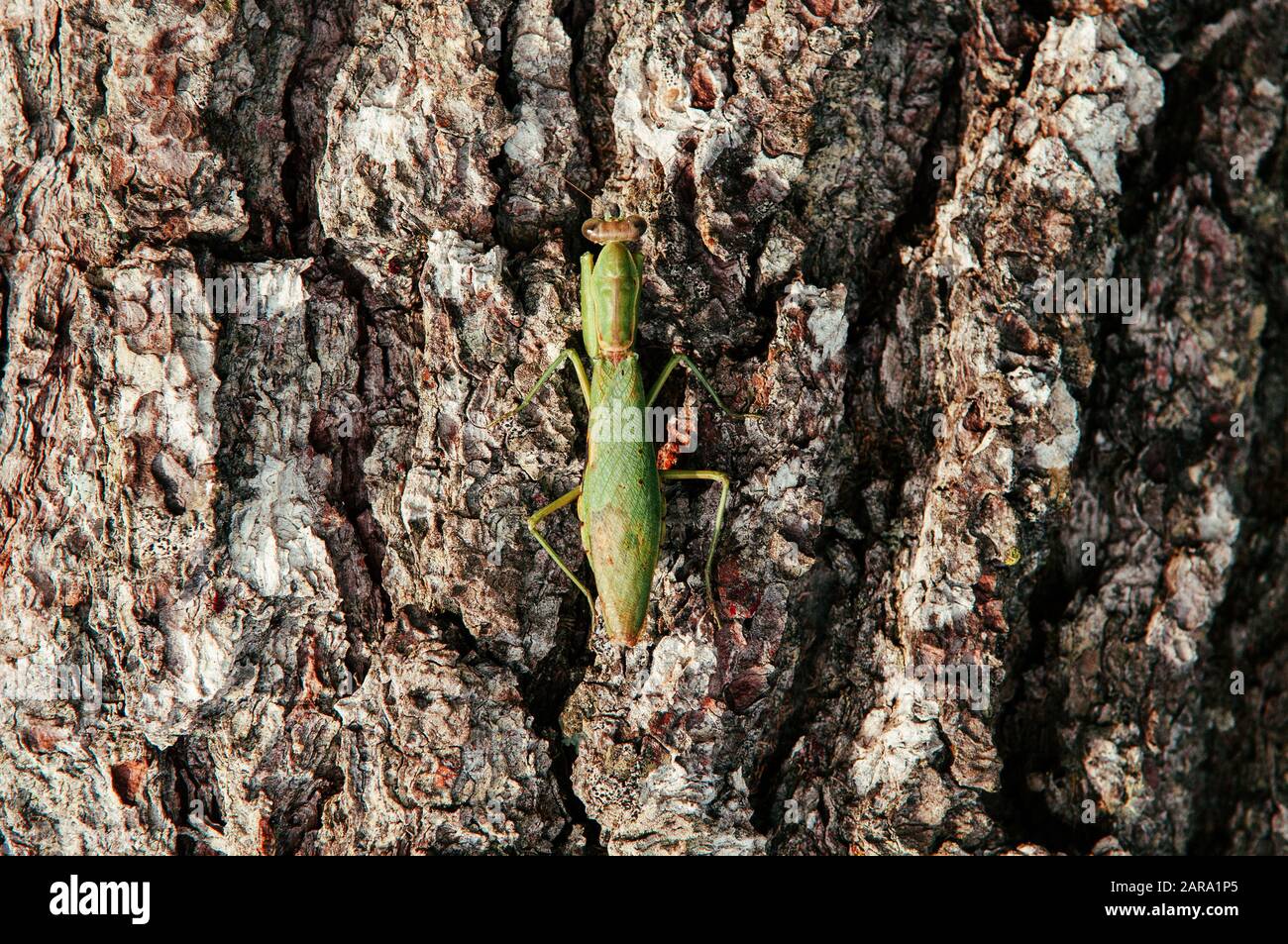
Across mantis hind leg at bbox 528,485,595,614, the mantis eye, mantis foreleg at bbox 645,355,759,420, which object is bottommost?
mantis hind leg at bbox 528,485,595,614

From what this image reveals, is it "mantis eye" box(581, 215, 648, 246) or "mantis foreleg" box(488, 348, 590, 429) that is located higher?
"mantis eye" box(581, 215, 648, 246)

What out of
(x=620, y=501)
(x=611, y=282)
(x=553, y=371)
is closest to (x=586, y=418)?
(x=553, y=371)

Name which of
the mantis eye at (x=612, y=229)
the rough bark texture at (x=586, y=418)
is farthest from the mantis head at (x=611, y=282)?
the rough bark texture at (x=586, y=418)

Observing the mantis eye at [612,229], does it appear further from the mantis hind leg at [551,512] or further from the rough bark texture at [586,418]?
the mantis hind leg at [551,512]

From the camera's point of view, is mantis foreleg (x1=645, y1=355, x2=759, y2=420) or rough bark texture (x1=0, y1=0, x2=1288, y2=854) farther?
mantis foreleg (x1=645, y1=355, x2=759, y2=420)

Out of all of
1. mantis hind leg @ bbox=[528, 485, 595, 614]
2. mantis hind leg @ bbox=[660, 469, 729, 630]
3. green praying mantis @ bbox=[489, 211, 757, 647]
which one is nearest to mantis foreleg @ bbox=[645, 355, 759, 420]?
green praying mantis @ bbox=[489, 211, 757, 647]

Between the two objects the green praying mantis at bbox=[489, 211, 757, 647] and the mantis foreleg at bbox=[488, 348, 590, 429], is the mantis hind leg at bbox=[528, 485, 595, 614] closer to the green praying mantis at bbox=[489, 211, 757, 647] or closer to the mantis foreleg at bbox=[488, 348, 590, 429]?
the green praying mantis at bbox=[489, 211, 757, 647]

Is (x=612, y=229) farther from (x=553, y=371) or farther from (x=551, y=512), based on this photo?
(x=551, y=512)
